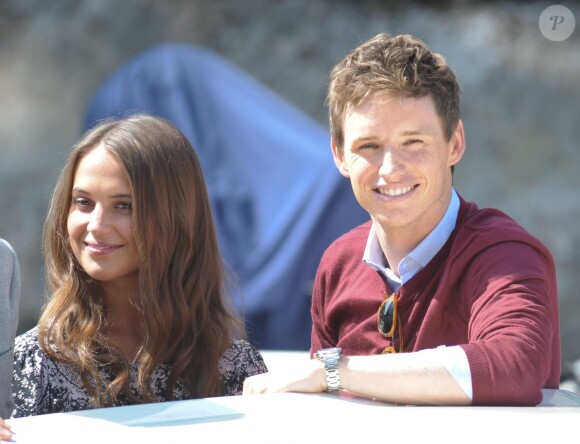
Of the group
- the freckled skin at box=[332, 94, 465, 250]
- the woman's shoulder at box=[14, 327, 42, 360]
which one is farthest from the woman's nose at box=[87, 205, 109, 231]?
the freckled skin at box=[332, 94, 465, 250]

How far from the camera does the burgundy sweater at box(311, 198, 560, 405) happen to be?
1.52 m

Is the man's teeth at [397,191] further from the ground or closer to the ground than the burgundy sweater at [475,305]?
further from the ground

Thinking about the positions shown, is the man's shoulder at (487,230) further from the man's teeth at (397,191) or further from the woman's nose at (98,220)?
the woman's nose at (98,220)

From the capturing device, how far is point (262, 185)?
4.90m

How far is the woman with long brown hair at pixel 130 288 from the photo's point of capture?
191 centimetres

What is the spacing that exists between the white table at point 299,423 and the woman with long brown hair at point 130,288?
0.47m

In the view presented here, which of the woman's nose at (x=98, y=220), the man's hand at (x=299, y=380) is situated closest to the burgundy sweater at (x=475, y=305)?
the man's hand at (x=299, y=380)

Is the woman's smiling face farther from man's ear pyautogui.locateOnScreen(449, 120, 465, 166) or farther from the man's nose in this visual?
man's ear pyautogui.locateOnScreen(449, 120, 465, 166)

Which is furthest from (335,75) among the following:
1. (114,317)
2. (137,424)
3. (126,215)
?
(137,424)

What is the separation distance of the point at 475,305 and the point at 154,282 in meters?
0.64

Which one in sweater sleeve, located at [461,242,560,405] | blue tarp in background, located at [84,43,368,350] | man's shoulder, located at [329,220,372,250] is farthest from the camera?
blue tarp in background, located at [84,43,368,350]

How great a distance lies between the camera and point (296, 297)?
4680 millimetres

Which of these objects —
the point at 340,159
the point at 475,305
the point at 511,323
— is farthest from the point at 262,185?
the point at 511,323

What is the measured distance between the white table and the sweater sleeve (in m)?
0.05
